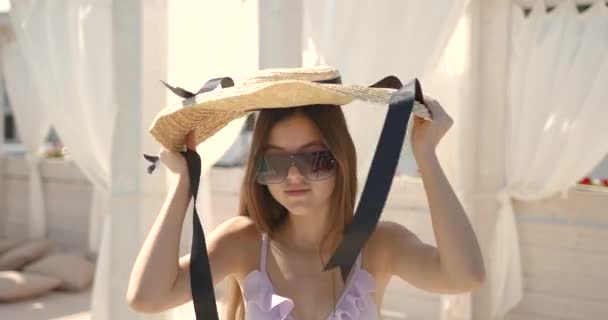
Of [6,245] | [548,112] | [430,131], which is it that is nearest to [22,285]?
[6,245]

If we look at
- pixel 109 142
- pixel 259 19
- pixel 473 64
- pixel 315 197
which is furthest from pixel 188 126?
pixel 473 64

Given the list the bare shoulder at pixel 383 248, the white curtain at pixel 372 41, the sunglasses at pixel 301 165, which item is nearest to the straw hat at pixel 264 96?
the sunglasses at pixel 301 165

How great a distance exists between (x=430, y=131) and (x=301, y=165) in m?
0.26

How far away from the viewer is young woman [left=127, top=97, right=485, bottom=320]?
1.20m

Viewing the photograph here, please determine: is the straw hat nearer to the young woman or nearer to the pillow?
the young woman

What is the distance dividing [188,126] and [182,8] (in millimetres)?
1939

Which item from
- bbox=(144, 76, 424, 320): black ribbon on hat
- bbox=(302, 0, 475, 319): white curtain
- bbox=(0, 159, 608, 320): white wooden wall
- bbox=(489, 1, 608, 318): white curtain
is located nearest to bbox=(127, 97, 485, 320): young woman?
bbox=(144, 76, 424, 320): black ribbon on hat

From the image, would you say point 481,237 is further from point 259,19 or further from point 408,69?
point 259,19

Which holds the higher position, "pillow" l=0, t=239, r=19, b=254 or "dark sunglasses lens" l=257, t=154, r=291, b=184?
"dark sunglasses lens" l=257, t=154, r=291, b=184

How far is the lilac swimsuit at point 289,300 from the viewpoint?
1.23 metres

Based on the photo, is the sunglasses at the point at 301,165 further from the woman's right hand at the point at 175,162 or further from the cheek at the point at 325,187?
the woman's right hand at the point at 175,162

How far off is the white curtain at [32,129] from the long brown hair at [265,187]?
5.56m

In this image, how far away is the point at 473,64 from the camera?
3.91m

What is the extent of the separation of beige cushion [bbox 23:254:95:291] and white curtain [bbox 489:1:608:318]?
343 centimetres
